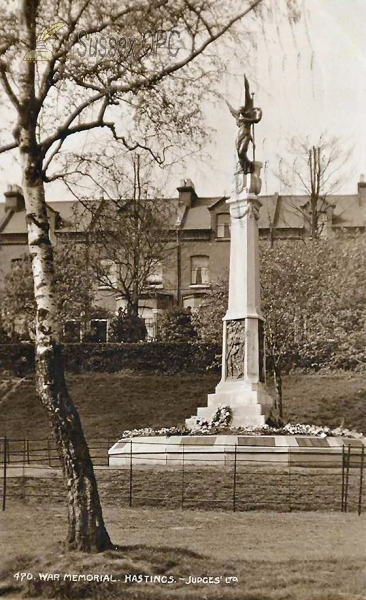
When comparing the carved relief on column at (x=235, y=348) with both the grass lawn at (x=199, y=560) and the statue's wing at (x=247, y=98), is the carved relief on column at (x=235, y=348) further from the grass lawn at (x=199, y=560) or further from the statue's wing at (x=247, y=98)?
the grass lawn at (x=199, y=560)

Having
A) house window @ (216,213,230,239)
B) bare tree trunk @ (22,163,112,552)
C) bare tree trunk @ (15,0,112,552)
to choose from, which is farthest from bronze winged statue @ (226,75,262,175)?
house window @ (216,213,230,239)

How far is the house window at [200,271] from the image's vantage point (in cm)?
2108

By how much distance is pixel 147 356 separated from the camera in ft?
59.4

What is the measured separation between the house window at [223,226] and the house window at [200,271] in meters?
0.97

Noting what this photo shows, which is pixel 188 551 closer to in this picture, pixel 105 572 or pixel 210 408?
pixel 105 572

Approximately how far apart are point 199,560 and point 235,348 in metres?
7.34

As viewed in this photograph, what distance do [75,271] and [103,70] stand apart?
26.9 ft

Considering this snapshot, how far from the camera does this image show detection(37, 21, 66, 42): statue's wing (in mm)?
6633

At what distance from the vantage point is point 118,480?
853 cm

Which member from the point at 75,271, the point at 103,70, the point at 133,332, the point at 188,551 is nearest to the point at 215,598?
the point at 188,551

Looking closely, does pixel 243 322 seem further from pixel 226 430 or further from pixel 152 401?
pixel 152 401

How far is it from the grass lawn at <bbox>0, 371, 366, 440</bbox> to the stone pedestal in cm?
224

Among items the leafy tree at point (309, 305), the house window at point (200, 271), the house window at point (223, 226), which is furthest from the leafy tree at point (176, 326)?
the house window at point (223, 226)

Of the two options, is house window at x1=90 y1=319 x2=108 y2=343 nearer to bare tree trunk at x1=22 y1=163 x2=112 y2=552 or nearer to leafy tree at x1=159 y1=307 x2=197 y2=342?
leafy tree at x1=159 y1=307 x2=197 y2=342
